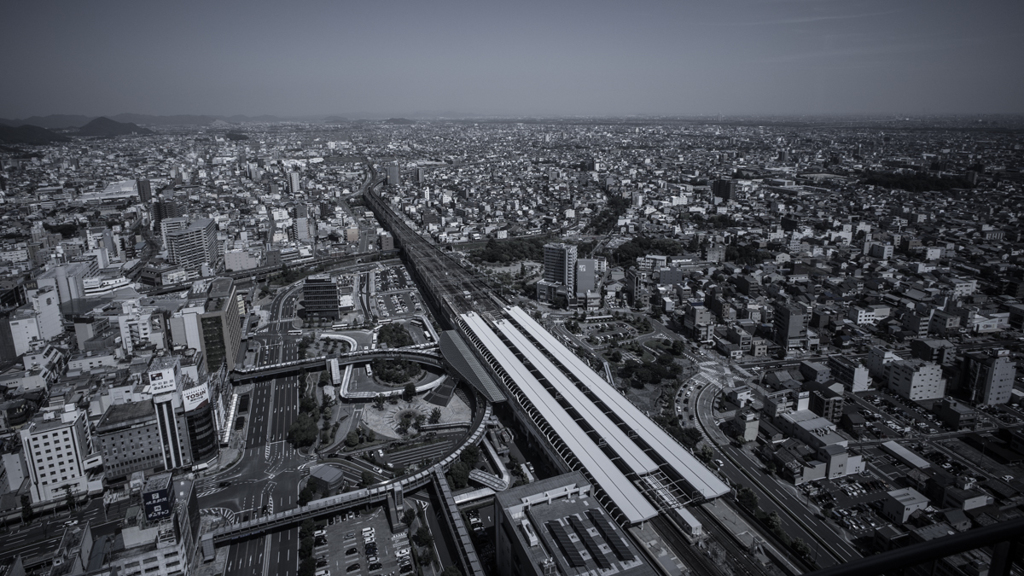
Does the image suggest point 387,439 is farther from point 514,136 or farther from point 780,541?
point 514,136

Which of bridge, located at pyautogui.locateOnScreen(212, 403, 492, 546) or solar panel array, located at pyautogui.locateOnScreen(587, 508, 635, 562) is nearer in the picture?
solar panel array, located at pyautogui.locateOnScreen(587, 508, 635, 562)

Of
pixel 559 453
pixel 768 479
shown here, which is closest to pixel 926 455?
pixel 768 479

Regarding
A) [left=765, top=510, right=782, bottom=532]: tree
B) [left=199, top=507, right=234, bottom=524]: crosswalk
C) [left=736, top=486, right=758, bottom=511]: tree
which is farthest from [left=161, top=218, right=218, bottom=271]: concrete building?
[left=765, top=510, right=782, bottom=532]: tree

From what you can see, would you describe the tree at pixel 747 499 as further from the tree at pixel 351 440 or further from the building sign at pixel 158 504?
the building sign at pixel 158 504

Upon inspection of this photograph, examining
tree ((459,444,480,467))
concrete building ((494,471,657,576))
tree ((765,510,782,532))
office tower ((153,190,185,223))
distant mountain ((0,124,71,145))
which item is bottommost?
tree ((459,444,480,467))

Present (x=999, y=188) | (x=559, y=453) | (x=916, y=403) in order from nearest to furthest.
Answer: (x=559, y=453) → (x=916, y=403) → (x=999, y=188)

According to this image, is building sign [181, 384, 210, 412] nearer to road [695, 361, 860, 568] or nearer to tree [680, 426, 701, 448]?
tree [680, 426, 701, 448]
